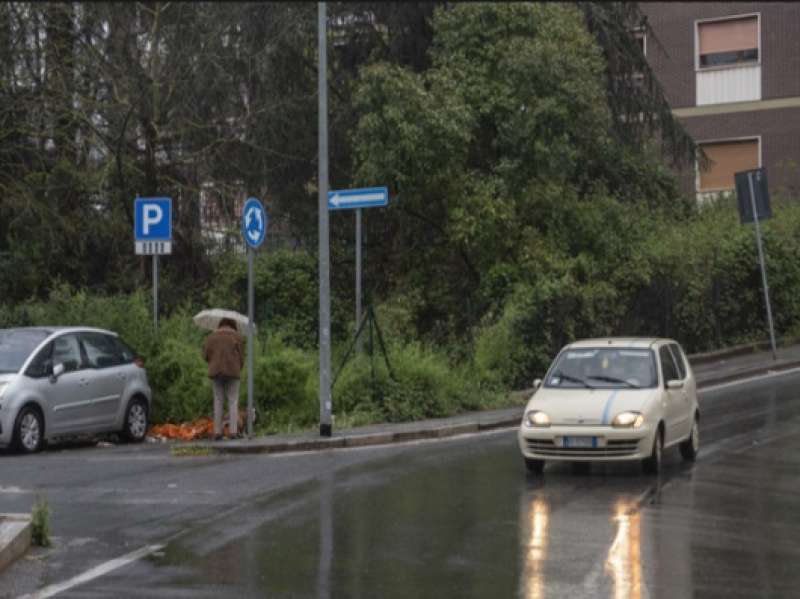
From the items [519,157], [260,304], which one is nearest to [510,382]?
[519,157]

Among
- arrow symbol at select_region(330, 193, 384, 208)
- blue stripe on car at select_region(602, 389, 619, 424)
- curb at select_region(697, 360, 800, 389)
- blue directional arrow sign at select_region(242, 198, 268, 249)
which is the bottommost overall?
curb at select_region(697, 360, 800, 389)

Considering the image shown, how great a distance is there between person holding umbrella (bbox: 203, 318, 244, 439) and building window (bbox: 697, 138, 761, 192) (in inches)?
985

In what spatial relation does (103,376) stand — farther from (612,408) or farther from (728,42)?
(728,42)

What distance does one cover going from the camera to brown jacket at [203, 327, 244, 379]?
61.9ft

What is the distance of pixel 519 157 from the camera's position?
26875 mm

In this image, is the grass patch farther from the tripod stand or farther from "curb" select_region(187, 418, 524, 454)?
the tripod stand

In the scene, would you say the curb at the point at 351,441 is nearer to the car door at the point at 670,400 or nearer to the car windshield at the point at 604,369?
the car windshield at the point at 604,369

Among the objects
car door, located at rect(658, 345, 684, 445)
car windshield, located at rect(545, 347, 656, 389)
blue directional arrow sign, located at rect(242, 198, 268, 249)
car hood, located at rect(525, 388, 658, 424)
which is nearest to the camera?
car hood, located at rect(525, 388, 658, 424)

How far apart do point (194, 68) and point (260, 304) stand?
5.09 meters

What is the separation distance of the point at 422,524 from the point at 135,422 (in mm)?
9280

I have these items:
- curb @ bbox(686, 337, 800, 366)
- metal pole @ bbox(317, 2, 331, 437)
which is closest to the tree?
curb @ bbox(686, 337, 800, 366)

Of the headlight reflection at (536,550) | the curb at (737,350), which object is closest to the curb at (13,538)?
the headlight reflection at (536,550)

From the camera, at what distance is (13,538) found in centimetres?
1023

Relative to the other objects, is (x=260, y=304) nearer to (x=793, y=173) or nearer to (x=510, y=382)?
(x=510, y=382)
